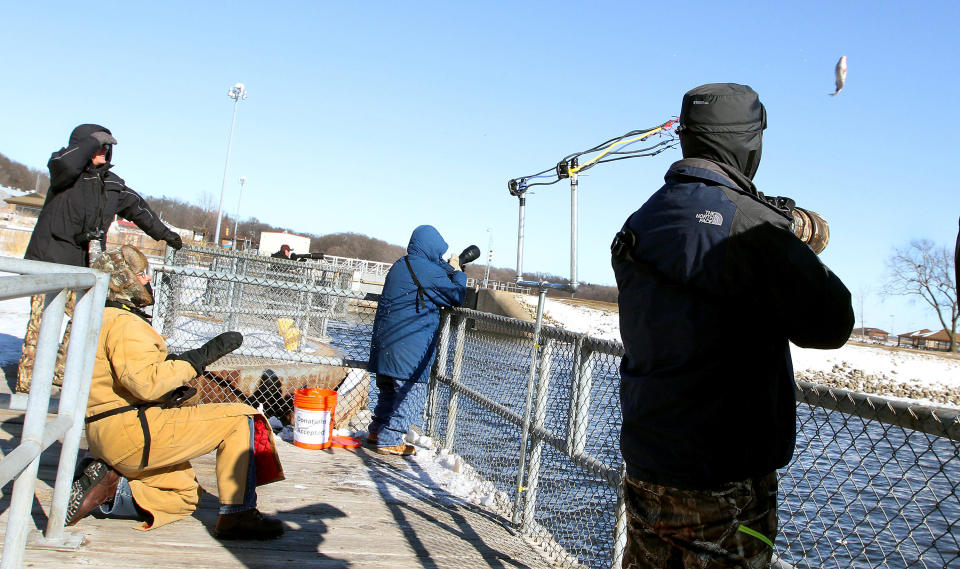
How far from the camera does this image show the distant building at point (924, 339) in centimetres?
7288

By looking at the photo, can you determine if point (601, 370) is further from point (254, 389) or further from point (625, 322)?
point (254, 389)

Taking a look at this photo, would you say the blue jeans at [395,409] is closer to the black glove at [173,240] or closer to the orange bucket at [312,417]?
the orange bucket at [312,417]

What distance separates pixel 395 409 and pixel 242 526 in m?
2.29

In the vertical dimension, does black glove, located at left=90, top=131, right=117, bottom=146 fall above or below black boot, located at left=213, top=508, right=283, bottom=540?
above

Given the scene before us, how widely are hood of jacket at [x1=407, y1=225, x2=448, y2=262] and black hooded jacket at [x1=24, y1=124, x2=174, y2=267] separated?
2.46 metres

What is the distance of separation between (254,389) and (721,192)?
20.7 ft

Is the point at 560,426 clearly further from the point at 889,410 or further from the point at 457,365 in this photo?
the point at 889,410

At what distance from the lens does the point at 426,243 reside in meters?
5.99

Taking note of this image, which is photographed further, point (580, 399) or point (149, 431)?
point (580, 399)

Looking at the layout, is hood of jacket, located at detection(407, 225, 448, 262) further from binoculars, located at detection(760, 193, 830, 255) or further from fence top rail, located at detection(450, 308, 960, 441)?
binoculars, located at detection(760, 193, 830, 255)

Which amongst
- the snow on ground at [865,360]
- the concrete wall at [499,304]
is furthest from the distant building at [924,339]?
the concrete wall at [499,304]

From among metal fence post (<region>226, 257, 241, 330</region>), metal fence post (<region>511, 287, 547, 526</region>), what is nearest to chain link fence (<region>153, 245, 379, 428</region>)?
metal fence post (<region>226, 257, 241, 330</region>)

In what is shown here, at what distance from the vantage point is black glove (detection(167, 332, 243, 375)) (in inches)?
138

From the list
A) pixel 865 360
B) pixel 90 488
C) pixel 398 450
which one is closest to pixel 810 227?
pixel 90 488
